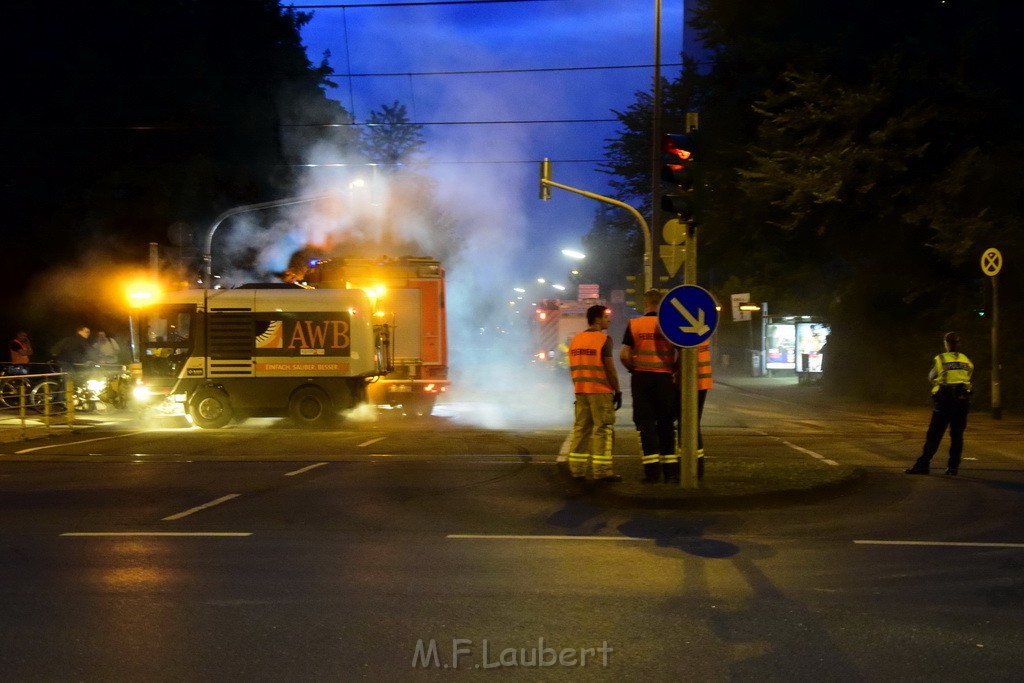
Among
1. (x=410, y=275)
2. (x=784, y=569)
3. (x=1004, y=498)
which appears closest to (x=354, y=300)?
(x=410, y=275)

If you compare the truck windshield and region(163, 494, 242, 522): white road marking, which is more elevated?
the truck windshield

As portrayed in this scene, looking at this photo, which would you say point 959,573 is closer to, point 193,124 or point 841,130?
point 841,130

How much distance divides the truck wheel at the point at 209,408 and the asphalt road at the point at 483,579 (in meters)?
6.10

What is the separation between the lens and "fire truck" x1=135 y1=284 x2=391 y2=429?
19.2 m

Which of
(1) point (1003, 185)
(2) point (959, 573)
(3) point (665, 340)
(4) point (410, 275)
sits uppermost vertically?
(1) point (1003, 185)

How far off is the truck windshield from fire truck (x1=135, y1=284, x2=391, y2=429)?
0.02 m

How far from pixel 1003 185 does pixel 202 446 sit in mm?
16318

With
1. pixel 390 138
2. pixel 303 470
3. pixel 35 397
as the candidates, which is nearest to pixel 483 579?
pixel 303 470

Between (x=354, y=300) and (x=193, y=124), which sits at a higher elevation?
(x=193, y=124)

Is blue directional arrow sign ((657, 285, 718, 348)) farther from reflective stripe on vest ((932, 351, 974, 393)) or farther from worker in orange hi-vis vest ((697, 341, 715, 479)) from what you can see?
reflective stripe on vest ((932, 351, 974, 393))

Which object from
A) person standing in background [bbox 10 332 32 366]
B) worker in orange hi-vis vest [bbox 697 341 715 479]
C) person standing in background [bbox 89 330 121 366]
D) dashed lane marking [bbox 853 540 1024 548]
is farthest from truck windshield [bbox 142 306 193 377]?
dashed lane marking [bbox 853 540 1024 548]

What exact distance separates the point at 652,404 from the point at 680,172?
87.9 inches

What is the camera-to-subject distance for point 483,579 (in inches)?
282

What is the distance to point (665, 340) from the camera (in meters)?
10.7
